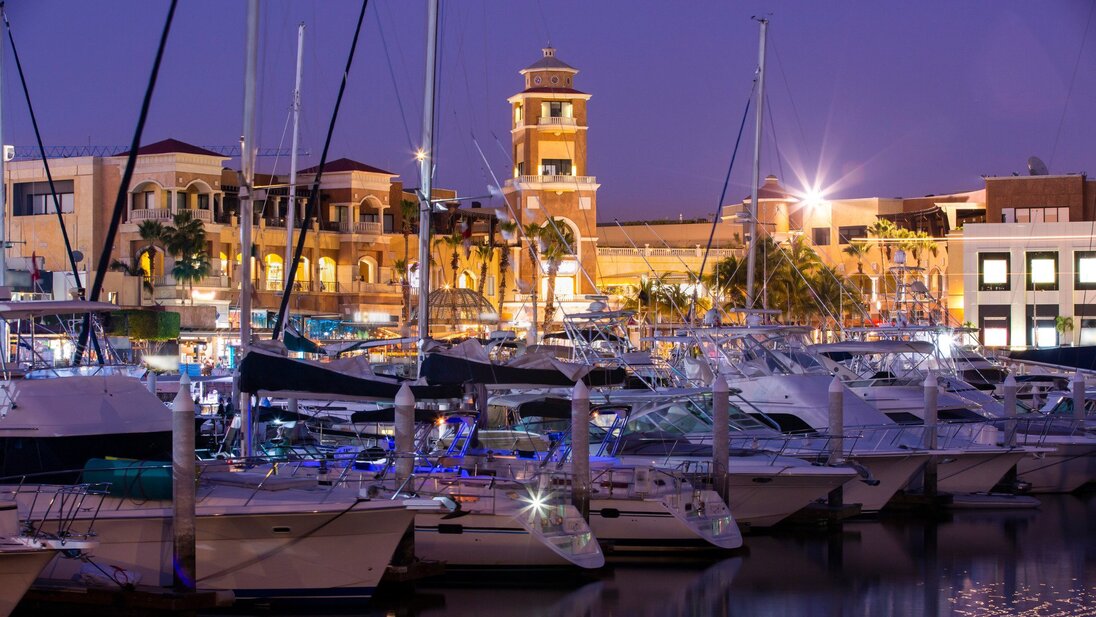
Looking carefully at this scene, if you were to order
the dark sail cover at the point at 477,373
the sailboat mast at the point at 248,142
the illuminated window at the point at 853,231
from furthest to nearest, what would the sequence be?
1. the illuminated window at the point at 853,231
2. the sailboat mast at the point at 248,142
3. the dark sail cover at the point at 477,373

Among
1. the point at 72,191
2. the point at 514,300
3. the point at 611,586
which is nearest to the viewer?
the point at 611,586

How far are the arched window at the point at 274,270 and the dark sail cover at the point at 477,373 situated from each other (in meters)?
47.2

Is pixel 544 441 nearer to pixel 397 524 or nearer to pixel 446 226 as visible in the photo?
pixel 397 524

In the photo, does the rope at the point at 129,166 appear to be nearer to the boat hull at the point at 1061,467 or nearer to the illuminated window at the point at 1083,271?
the boat hull at the point at 1061,467

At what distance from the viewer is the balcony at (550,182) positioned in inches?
3036

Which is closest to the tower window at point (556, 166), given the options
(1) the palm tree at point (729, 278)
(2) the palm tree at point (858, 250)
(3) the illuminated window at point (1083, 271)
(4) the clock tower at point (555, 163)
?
(4) the clock tower at point (555, 163)

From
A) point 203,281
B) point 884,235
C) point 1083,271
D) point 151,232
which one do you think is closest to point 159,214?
point 151,232

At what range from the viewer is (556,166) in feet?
260

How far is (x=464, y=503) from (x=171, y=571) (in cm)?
423

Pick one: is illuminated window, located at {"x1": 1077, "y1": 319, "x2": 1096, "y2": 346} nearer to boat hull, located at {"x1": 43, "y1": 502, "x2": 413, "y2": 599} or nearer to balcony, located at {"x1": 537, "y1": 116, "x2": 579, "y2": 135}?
balcony, located at {"x1": 537, "y1": 116, "x2": 579, "y2": 135}

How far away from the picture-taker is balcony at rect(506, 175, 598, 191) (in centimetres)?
7712

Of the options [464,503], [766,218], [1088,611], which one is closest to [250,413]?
[464,503]

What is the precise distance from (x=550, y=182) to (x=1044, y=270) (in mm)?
25436

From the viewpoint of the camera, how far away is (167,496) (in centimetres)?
1731
